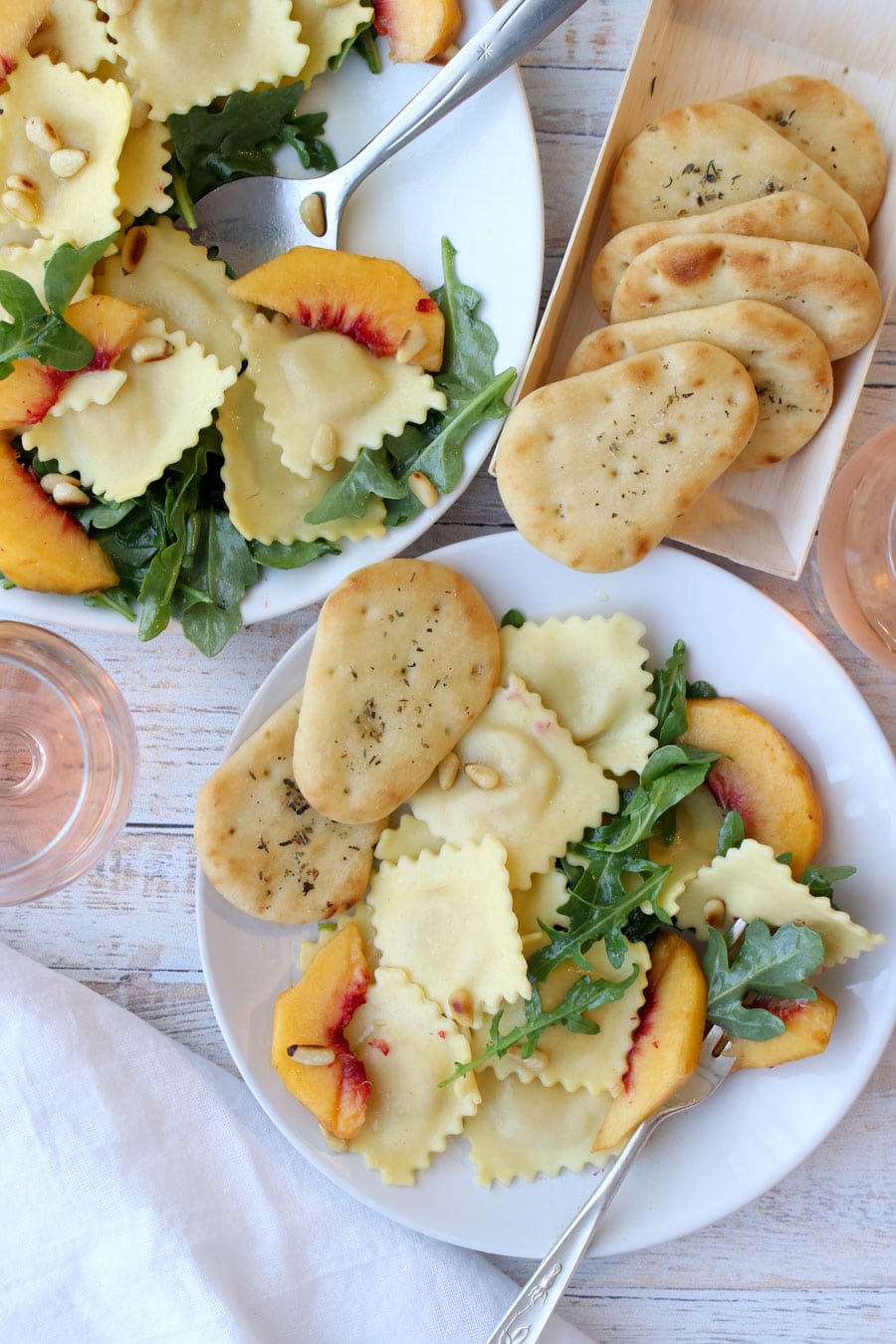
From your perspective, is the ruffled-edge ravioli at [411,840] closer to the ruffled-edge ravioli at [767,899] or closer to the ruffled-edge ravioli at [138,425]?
the ruffled-edge ravioli at [767,899]

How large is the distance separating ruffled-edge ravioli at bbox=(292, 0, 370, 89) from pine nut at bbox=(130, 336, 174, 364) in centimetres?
52

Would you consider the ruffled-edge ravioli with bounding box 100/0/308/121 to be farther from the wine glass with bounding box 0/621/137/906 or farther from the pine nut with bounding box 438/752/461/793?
the pine nut with bounding box 438/752/461/793

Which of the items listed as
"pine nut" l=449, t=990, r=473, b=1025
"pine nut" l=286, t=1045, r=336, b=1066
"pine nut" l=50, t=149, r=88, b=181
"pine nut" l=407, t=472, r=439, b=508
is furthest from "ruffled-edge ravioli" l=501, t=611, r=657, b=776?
"pine nut" l=50, t=149, r=88, b=181

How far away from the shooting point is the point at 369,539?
202 cm

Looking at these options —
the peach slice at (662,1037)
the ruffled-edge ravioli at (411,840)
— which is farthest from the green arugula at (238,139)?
the peach slice at (662,1037)

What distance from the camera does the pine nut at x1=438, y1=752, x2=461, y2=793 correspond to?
79.8 inches

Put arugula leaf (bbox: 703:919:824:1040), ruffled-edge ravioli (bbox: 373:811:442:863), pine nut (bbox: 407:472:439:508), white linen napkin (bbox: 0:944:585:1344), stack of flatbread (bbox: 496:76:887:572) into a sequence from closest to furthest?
stack of flatbread (bbox: 496:76:887:572)
arugula leaf (bbox: 703:919:824:1040)
pine nut (bbox: 407:472:439:508)
ruffled-edge ravioli (bbox: 373:811:442:863)
white linen napkin (bbox: 0:944:585:1344)

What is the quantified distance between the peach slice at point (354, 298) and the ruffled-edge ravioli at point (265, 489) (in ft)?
0.54

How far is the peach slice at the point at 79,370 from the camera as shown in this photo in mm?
1931

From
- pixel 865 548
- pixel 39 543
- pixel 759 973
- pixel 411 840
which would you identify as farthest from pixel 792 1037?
pixel 39 543

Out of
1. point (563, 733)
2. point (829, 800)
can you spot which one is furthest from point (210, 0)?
point (829, 800)

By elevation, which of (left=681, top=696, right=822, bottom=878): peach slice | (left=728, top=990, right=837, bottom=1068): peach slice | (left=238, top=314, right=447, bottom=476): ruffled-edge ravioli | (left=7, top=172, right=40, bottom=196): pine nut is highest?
(left=7, top=172, right=40, bottom=196): pine nut

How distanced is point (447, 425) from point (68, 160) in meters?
0.76

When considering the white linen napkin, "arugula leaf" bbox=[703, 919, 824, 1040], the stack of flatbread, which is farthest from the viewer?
the white linen napkin
